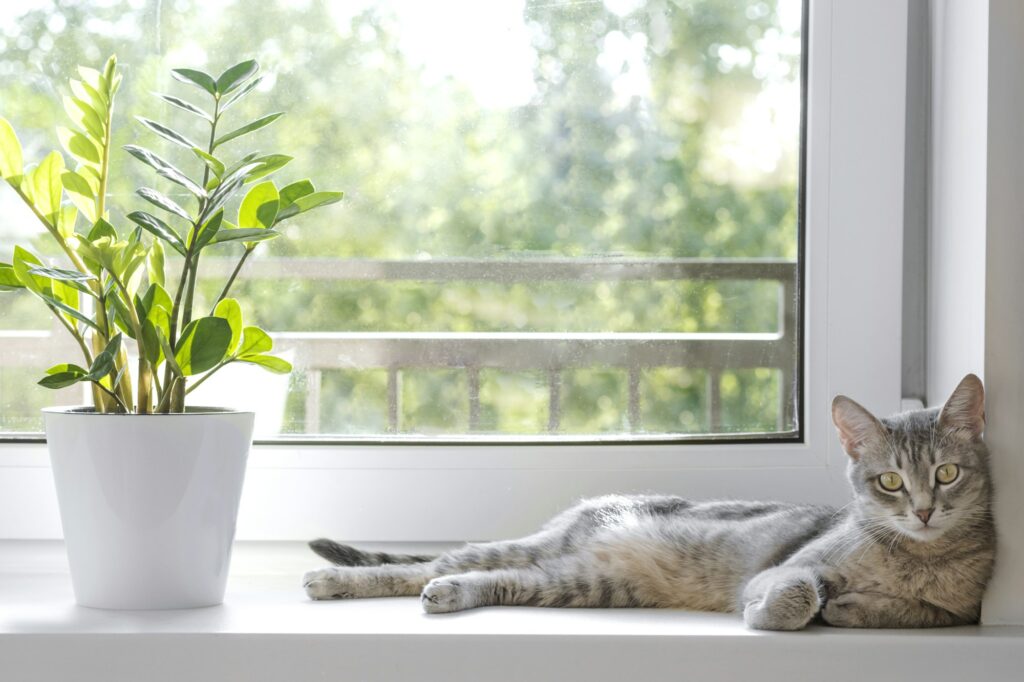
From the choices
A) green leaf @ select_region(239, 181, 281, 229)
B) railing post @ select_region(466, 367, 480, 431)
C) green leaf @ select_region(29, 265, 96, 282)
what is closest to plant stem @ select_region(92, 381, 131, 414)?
green leaf @ select_region(29, 265, 96, 282)

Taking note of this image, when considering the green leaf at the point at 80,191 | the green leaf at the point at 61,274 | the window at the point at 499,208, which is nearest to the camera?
the green leaf at the point at 61,274

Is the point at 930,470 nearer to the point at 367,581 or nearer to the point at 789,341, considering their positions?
the point at 789,341

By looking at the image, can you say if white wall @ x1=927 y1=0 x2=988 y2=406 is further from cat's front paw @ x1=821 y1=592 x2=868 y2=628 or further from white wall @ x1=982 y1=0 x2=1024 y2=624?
cat's front paw @ x1=821 y1=592 x2=868 y2=628

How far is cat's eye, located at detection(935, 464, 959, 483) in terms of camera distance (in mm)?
1040

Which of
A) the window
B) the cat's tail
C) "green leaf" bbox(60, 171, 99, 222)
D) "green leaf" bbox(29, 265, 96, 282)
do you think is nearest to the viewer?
"green leaf" bbox(29, 265, 96, 282)

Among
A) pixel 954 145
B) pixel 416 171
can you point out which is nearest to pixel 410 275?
pixel 416 171

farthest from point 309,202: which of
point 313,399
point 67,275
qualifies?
point 313,399

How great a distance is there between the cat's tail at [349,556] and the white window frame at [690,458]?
0.07 m

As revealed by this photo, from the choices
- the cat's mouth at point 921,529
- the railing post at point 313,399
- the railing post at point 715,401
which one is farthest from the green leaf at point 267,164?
the cat's mouth at point 921,529

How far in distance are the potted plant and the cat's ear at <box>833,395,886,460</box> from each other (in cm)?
62

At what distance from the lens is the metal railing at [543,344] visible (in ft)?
4.44

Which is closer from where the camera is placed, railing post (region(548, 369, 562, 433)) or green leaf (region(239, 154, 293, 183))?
green leaf (region(239, 154, 293, 183))

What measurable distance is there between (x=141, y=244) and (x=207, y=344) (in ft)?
0.51

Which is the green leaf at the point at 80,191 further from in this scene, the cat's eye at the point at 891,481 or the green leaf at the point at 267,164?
the cat's eye at the point at 891,481
